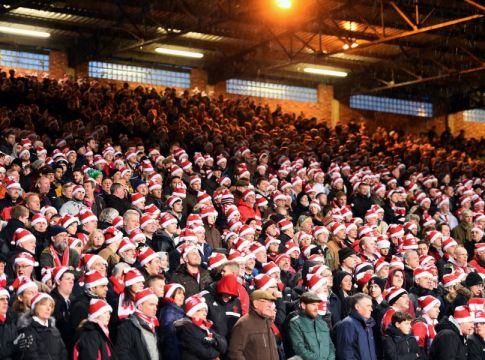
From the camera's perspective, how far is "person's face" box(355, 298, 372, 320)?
34.4ft

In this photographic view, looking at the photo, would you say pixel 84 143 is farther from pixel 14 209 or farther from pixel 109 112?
pixel 14 209

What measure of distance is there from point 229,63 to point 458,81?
999cm

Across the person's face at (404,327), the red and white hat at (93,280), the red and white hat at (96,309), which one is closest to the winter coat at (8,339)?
the red and white hat at (96,309)

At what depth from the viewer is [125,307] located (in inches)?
370

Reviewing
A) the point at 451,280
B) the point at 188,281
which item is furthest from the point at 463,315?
the point at 188,281

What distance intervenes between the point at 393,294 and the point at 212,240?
411 cm

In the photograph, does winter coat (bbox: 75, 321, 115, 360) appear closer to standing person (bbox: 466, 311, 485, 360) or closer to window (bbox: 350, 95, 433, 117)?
standing person (bbox: 466, 311, 485, 360)

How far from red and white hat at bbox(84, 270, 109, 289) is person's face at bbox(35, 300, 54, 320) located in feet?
2.51

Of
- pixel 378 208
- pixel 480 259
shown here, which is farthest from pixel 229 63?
pixel 480 259

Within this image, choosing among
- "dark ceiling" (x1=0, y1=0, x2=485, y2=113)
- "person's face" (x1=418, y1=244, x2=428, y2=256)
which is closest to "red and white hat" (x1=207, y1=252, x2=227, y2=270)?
"person's face" (x1=418, y1=244, x2=428, y2=256)

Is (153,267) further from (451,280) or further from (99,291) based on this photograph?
(451,280)

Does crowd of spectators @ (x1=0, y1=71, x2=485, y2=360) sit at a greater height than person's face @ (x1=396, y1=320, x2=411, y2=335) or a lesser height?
greater

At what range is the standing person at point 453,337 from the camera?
34.2 ft

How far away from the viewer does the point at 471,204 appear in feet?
72.6
